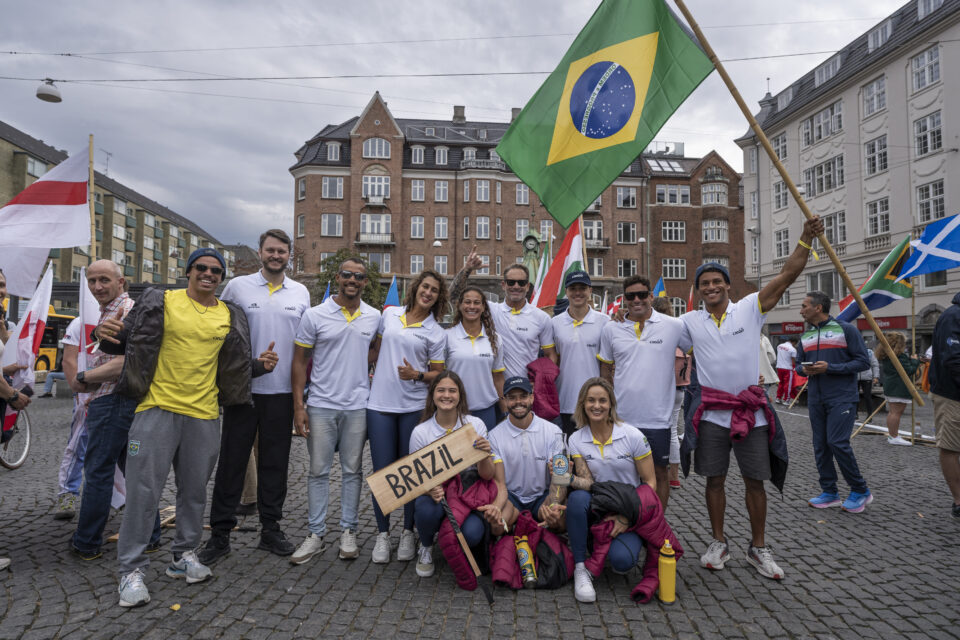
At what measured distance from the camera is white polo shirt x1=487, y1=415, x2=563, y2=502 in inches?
175

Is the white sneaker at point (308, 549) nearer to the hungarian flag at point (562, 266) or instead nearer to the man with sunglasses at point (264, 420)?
the man with sunglasses at point (264, 420)

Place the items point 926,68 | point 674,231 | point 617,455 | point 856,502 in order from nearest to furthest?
point 617,455 → point 856,502 → point 926,68 → point 674,231

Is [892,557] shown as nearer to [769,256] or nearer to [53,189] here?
[53,189]

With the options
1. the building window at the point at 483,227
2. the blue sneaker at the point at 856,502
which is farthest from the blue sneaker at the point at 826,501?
the building window at the point at 483,227

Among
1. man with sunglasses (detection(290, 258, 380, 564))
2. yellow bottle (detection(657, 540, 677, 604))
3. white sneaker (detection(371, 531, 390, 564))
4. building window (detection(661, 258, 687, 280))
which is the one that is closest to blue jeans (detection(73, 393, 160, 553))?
man with sunglasses (detection(290, 258, 380, 564))

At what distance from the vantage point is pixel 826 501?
616 cm

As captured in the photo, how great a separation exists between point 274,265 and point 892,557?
5.76 m

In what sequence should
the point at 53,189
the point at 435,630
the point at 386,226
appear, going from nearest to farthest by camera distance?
1. the point at 435,630
2. the point at 53,189
3. the point at 386,226

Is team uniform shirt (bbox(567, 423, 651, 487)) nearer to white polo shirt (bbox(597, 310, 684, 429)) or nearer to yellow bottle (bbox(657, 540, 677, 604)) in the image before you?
white polo shirt (bbox(597, 310, 684, 429))

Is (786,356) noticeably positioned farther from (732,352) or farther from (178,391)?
(178,391)

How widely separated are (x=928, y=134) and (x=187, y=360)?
115 ft

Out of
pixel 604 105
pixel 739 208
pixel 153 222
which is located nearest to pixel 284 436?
pixel 604 105

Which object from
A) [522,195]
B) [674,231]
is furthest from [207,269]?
[674,231]

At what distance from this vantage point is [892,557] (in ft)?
15.3
